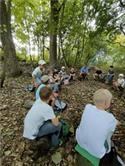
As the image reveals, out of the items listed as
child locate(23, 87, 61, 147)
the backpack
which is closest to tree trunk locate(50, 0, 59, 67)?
the backpack

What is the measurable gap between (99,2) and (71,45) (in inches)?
289

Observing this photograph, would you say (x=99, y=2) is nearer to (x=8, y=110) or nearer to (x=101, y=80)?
(x=101, y=80)

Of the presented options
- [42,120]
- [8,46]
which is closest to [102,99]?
[42,120]

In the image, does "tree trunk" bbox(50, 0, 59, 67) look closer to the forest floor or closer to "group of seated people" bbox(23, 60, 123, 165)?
the forest floor

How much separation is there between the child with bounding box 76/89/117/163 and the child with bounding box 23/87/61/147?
2.43 ft

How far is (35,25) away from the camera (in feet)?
58.0

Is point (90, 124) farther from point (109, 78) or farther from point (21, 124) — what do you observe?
point (109, 78)

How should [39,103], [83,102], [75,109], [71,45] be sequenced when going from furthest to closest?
[71,45] < [83,102] < [75,109] < [39,103]

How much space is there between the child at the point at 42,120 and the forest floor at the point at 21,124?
471mm

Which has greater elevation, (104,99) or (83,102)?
(104,99)

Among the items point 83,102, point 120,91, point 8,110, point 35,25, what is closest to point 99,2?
point 120,91

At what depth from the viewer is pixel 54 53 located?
547 inches

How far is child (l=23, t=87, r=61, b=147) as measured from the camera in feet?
14.9

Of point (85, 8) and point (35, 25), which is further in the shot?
point (35, 25)
